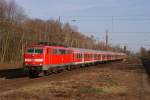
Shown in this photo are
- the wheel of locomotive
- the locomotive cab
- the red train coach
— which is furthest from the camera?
the wheel of locomotive

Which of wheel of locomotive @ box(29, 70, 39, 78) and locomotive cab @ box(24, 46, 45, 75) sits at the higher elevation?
locomotive cab @ box(24, 46, 45, 75)

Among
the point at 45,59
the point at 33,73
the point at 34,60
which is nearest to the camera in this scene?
the point at 34,60

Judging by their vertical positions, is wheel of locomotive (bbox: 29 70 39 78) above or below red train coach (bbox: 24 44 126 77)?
below

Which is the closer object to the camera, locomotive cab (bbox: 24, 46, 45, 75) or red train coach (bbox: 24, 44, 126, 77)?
locomotive cab (bbox: 24, 46, 45, 75)

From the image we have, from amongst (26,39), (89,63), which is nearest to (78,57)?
(89,63)

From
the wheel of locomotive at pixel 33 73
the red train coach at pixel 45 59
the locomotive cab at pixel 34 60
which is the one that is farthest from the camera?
the wheel of locomotive at pixel 33 73

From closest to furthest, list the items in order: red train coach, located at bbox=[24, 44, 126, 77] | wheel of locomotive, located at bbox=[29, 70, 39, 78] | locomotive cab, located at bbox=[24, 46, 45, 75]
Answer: locomotive cab, located at bbox=[24, 46, 45, 75] → red train coach, located at bbox=[24, 44, 126, 77] → wheel of locomotive, located at bbox=[29, 70, 39, 78]

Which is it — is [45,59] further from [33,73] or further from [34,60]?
[33,73]

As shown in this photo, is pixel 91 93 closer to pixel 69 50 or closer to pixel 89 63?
pixel 69 50

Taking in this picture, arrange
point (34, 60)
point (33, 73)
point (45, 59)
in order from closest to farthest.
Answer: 1. point (34, 60)
2. point (45, 59)
3. point (33, 73)

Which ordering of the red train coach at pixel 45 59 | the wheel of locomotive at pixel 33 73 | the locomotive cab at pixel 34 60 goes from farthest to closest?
the wheel of locomotive at pixel 33 73 → the red train coach at pixel 45 59 → the locomotive cab at pixel 34 60

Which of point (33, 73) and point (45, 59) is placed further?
point (33, 73)

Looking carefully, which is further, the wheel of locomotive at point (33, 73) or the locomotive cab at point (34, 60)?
the wheel of locomotive at point (33, 73)

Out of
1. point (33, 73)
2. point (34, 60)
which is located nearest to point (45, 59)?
point (34, 60)
